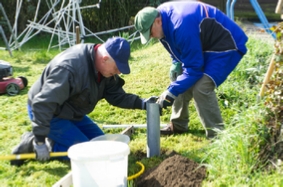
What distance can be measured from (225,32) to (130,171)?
1.61 m

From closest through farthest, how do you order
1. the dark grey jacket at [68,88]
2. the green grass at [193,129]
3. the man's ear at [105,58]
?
the green grass at [193,129] < the dark grey jacket at [68,88] < the man's ear at [105,58]

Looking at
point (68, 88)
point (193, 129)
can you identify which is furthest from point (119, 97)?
point (193, 129)

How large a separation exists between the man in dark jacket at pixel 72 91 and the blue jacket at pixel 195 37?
47cm

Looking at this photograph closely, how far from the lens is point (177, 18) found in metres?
3.92

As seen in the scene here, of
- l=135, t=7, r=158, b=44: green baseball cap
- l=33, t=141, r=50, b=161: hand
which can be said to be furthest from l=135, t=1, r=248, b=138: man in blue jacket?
l=33, t=141, r=50, b=161: hand

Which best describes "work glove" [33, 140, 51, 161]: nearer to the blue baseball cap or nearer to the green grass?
the green grass

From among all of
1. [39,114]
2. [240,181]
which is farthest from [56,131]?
[240,181]

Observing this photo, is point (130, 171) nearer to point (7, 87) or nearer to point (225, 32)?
point (225, 32)

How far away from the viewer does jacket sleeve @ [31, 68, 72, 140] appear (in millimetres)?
3473

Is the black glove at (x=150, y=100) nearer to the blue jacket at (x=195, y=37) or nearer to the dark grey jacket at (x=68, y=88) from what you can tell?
the dark grey jacket at (x=68, y=88)

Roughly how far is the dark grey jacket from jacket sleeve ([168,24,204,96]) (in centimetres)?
49

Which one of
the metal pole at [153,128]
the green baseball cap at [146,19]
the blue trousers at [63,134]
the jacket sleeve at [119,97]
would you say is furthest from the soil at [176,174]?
the green baseball cap at [146,19]

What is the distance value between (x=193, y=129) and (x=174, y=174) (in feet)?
5.10

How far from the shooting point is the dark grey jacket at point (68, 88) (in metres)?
3.49
